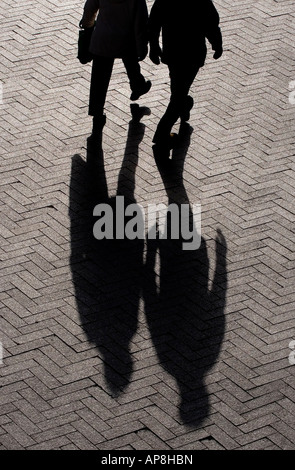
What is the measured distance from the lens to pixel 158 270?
8625 mm

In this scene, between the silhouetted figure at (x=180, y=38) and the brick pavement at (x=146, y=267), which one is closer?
the brick pavement at (x=146, y=267)

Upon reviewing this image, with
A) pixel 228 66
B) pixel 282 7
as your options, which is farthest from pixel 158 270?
pixel 282 7

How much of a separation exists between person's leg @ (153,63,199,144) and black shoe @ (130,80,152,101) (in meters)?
0.60

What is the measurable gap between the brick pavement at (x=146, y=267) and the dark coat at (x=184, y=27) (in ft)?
3.20

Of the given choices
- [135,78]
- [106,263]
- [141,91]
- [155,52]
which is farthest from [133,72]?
[106,263]

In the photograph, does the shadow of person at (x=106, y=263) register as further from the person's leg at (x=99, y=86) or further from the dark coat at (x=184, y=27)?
the dark coat at (x=184, y=27)

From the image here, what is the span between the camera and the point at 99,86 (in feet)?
32.8

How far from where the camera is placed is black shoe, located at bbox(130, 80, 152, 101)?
10.4 metres

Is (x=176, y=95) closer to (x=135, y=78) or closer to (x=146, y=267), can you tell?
(x=135, y=78)

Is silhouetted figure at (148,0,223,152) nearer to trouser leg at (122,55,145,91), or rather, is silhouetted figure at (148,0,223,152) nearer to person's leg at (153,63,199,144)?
person's leg at (153,63,199,144)

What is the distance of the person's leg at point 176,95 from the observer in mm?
9562

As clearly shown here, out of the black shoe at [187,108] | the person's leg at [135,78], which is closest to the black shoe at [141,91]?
the person's leg at [135,78]
